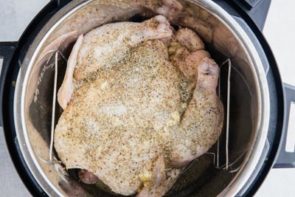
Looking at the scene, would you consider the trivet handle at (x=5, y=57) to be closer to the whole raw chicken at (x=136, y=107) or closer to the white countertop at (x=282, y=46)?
the whole raw chicken at (x=136, y=107)

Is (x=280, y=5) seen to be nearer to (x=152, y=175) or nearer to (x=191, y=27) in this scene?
(x=191, y=27)

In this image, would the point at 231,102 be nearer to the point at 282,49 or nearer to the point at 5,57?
the point at 282,49

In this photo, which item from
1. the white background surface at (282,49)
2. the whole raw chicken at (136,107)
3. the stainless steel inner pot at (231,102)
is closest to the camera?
the stainless steel inner pot at (231,102)

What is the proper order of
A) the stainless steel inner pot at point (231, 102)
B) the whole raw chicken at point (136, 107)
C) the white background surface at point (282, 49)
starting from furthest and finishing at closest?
the white background surface at point (282, 49), the whole raw chicken at point (136, 107), the stainless steel inner pot at point (231, 102)

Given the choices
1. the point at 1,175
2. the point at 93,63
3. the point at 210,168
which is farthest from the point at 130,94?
the point at 1,175

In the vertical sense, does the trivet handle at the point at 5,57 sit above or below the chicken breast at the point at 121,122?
above

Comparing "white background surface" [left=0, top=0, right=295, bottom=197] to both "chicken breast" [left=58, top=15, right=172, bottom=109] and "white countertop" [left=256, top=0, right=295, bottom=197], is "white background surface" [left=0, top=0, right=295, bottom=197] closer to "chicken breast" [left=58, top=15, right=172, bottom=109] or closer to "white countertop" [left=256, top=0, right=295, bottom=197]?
"white countertop" [left=256, top=0, right=295, bottom=197]

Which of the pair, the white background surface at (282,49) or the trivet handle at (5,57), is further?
the white background surface at (282,49)

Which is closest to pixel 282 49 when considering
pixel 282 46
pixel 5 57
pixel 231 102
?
pixel 282 46

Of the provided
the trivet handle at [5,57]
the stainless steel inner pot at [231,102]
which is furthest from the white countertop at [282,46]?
the trivet handle at [5,57]
